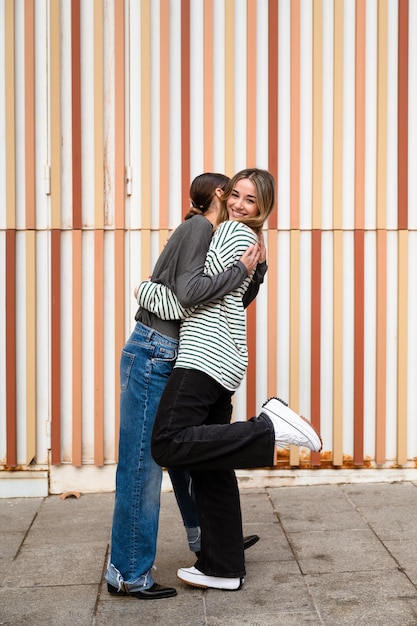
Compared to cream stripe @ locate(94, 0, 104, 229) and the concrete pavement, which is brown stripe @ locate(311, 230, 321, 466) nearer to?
the concrete pavement

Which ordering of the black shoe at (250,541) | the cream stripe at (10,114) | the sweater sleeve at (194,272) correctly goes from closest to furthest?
the sweater sleeve at (194,272), the black shoe at (250,541), the cream stripe at (10,114)

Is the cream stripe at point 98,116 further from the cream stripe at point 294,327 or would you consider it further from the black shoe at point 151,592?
the black shoe at point 151,592

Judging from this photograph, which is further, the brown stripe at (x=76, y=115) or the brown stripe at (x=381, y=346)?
the brown stripe at (x=381, y=346)

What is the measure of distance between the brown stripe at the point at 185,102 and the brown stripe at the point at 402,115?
4.35ft

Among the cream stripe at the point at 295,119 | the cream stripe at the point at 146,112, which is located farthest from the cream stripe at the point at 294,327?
the cream stripe at the point at 146,112

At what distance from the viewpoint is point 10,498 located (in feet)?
17.3

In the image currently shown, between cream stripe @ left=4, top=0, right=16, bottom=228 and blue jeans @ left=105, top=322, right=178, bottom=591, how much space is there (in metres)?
1.99

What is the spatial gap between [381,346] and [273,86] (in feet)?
5.77

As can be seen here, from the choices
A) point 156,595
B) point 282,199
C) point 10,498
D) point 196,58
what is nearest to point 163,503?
point 10,498

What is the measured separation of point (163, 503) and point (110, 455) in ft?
1.61

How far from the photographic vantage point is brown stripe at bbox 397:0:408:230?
17.4 ft

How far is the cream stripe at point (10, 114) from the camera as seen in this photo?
16.9 feet

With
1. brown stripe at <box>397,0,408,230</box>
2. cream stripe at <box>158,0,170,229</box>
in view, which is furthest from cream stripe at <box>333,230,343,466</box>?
cream stripe at <box>158,0,170,229</box>

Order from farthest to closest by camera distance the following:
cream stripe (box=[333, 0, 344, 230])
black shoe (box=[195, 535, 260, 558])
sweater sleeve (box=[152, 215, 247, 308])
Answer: cream stripe (box=[333, 0, 344, 230]) → black shoe (box=[195, 535, 260, 558]) → sweater sleeve (box=[152, 215, 247, 308])
